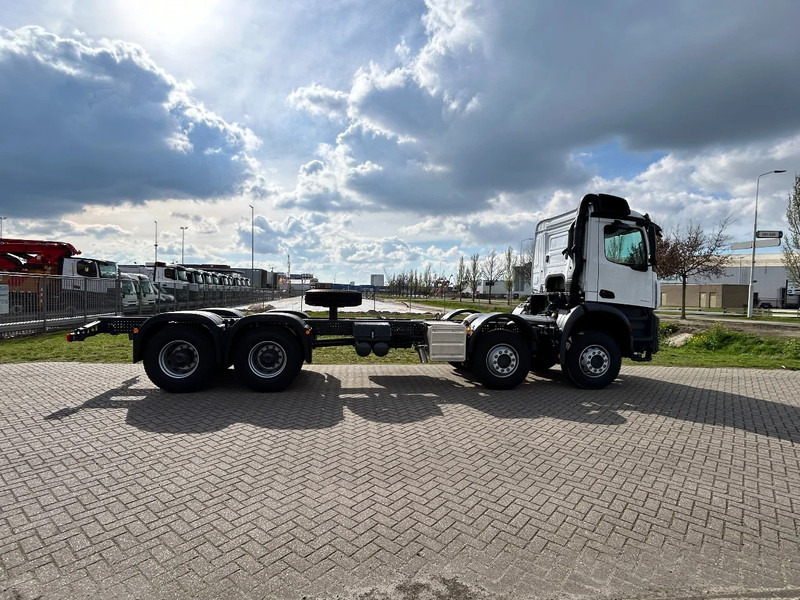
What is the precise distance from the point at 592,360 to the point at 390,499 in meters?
5.38

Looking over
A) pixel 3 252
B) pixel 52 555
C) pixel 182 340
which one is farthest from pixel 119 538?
pixel 3 252

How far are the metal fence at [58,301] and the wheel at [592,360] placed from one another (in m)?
15.3

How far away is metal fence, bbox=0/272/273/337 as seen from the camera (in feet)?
44.1

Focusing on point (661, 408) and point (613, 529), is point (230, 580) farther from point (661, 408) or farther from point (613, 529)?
point (661, 408)

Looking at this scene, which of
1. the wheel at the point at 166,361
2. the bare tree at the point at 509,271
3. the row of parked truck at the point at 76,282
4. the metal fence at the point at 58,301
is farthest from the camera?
the bare tree at the point at 509,271

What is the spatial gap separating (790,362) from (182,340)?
48.2ft

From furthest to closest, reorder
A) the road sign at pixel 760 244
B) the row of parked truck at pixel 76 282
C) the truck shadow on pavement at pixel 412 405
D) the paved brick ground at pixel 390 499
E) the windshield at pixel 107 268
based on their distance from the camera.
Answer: the road sign at pixel 760 244 < the windshield at pixel 107 268 < the row of parked truck at pixel 76 282 < the truck shadow on pavement at pixel 412 405 < the paved brick ground at pixel 390 499

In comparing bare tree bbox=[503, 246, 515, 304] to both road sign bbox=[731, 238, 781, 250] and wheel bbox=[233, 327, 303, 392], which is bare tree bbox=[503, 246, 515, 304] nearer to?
road sign bbox=[731, 238, 781, 250]

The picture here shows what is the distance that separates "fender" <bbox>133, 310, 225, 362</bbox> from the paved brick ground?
2.47 feet

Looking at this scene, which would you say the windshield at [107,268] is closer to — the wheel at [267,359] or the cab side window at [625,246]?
the wheel at [267,359]

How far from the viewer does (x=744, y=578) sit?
106 inches

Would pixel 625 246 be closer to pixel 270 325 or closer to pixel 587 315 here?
pixel 587 315

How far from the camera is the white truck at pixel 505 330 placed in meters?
6.95

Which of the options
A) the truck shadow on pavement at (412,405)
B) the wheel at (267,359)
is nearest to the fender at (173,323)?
the wheel at (267,359)
